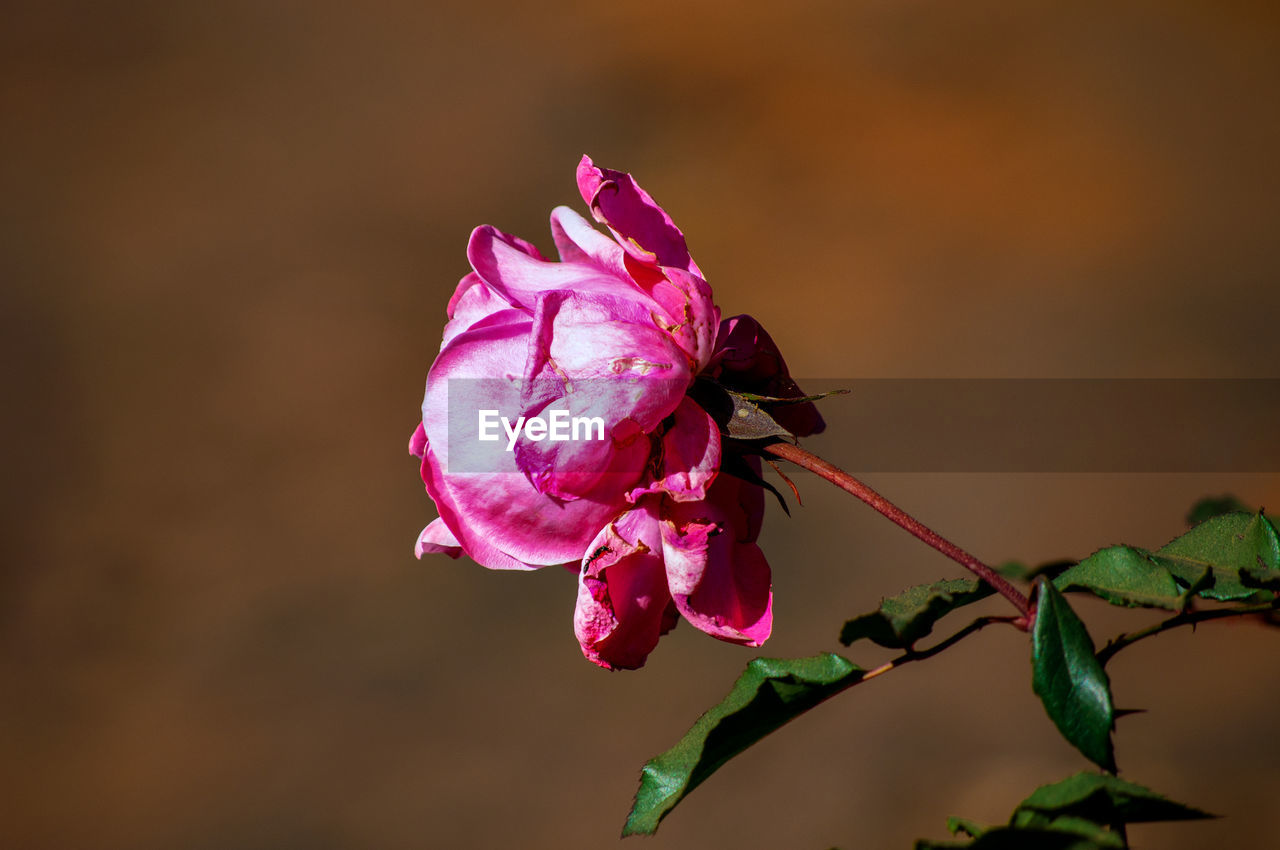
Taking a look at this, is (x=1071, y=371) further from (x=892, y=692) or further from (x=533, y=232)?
(x=533, y=232)

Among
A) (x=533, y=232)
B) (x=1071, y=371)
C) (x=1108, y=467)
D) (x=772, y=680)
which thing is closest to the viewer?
(x=772, y=680)

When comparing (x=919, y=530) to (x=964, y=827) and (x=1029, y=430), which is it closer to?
(x=964, y=827)

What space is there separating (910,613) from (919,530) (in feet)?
0.07

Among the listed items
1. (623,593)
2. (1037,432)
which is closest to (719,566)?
(623,593)

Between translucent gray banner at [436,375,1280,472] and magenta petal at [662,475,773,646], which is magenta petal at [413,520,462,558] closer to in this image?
magenta petal at [662,475,773,646]

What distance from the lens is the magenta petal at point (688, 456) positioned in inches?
9.6

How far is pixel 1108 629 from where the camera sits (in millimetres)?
1628

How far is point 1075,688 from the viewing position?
20 centimetres

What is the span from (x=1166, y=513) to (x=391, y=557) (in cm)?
132

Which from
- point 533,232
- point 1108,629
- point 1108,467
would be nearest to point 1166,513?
point 1108,467

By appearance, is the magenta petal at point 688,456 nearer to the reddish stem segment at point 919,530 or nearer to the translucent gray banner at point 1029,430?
the reddish stem segment at point 919,530

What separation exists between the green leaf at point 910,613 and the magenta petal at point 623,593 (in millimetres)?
64

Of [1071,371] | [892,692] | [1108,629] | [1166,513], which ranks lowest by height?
[892,692]

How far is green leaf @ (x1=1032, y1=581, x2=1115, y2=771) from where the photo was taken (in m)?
0.20
